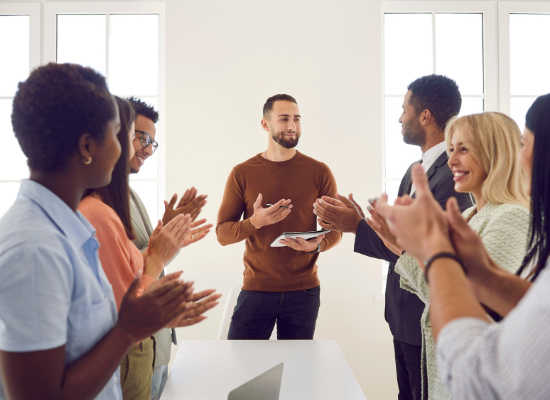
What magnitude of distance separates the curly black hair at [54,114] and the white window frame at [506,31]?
3585 millimetres

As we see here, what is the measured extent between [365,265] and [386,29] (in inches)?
82.9

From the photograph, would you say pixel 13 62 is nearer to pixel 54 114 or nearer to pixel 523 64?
pixel 54 114

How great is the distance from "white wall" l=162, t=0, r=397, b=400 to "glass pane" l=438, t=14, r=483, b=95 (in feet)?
2.09

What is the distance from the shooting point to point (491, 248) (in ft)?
4.27

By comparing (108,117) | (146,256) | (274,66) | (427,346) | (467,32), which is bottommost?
(427,346)

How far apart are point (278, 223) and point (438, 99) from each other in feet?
3.83

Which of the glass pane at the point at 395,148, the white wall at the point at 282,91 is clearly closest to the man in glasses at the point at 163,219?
the white wall at the point at 282,91

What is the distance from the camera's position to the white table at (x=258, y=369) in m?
1.36

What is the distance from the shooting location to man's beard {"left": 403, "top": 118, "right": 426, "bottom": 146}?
220cm

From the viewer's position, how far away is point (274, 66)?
3314 mm

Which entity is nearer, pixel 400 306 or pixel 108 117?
pixel 108 117

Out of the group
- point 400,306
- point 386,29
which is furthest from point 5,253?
point 386,29

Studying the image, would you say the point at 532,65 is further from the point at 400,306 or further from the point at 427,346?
the point at 427,346

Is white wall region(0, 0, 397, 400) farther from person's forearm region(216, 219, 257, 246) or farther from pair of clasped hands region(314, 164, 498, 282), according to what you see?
pair of clasped hands region(314, 164, 498, 282)
